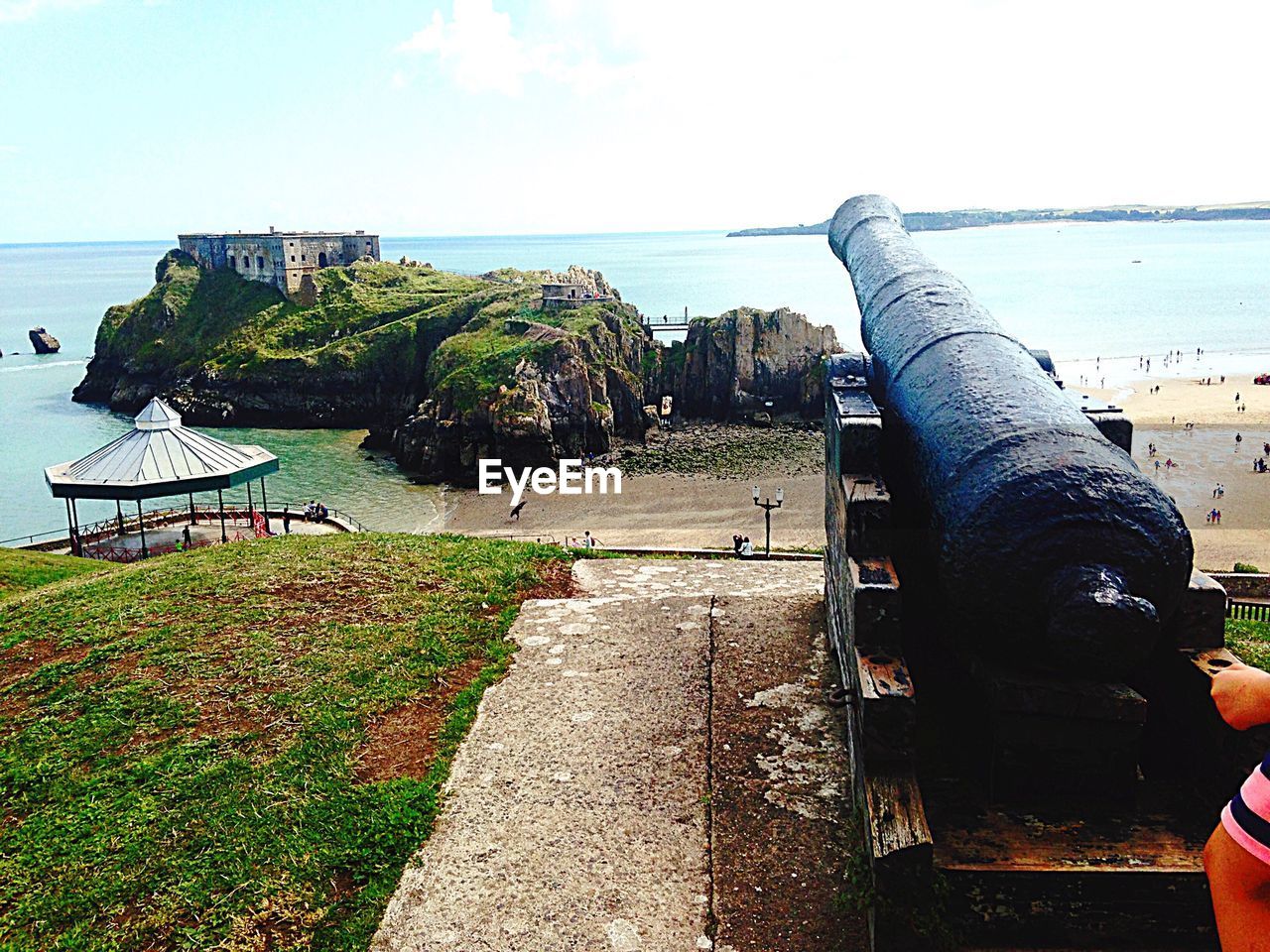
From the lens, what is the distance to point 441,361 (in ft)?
144

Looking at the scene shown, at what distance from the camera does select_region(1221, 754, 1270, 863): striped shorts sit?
5.27 feet

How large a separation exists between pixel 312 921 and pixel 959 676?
3.19 meters

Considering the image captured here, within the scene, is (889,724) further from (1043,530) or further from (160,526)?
(160,526)

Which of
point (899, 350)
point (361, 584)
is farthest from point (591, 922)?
point (361, 584)

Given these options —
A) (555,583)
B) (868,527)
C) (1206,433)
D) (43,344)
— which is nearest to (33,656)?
(555,583)

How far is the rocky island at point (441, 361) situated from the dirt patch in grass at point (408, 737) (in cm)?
2900

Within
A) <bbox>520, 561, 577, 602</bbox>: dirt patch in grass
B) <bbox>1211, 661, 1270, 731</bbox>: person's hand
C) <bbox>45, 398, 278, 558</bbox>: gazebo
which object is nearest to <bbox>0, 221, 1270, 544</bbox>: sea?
<bbox>45, 398, 278, 558</bbox>: gazebo

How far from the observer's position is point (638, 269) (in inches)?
7362

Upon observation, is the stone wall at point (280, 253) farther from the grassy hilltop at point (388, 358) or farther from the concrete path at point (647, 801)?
the concrete path at point (647, 801)

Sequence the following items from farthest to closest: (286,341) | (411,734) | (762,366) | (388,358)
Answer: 1. (286,341)
2. (388,358)
3. (762,366)
4. (411,734)

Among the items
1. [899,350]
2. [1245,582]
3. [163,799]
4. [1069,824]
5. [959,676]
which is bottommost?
[1245,582]

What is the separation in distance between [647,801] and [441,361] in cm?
4002

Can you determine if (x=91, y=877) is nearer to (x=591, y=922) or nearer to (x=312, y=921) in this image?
(x=312, y=921)

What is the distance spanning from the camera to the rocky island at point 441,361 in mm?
38250
